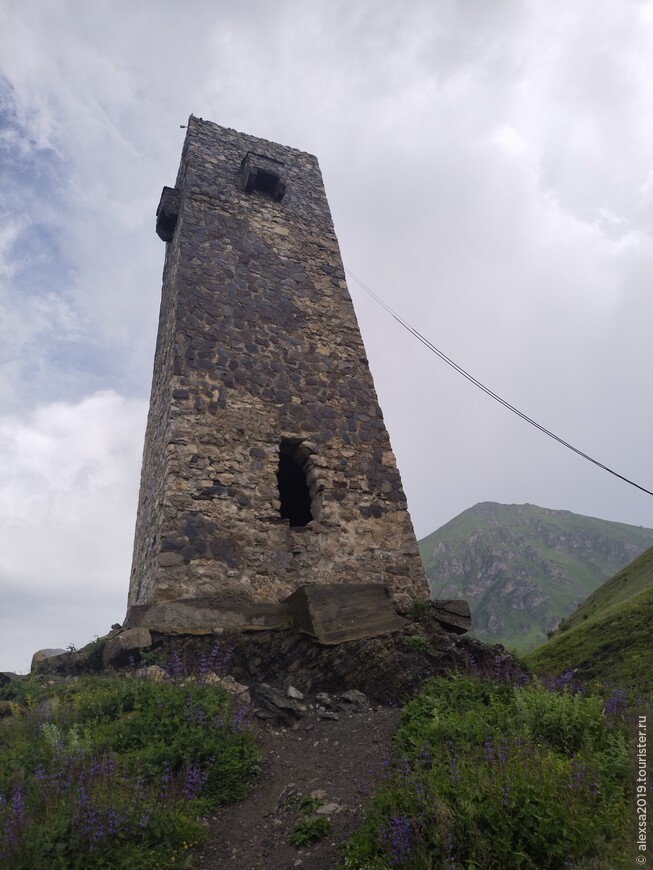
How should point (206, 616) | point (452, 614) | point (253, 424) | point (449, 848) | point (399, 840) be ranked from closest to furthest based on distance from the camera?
point (449, 848)
point (399, 840)
point (206, 616)
point (452, 614)
point (253, 424)

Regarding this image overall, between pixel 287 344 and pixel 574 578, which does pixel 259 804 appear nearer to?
pixel 287 344

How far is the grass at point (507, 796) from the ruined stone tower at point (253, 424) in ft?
11.0

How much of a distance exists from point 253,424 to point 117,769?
18.3 ft

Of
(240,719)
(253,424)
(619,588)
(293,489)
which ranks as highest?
(253,424)

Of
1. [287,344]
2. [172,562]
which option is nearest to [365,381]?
[287,344]

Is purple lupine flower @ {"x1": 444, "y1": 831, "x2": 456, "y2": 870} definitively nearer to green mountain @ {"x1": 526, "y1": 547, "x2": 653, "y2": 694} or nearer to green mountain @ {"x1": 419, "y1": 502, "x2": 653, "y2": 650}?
green mountain @ {"x1": 526, "y1": 547, "x2": 653, "y2": 694}

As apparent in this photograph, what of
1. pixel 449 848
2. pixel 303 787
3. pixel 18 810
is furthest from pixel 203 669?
pixel 449 848

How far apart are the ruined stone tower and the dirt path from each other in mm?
2005

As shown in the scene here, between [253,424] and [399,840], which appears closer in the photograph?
[399,840]

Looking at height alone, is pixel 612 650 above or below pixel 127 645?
below

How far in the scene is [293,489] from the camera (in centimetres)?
1069

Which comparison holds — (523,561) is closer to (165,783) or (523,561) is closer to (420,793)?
(165,783)

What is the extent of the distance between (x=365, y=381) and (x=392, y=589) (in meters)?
3.85

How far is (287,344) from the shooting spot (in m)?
10.6
